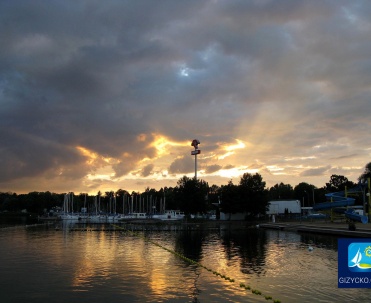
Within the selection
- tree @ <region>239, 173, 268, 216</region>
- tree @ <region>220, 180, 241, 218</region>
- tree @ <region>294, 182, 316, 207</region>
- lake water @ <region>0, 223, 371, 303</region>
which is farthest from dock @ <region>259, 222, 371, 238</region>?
tree @ <region>294, 182, 316, 207</region>

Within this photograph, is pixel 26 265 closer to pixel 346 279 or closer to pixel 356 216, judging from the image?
pixel 346 279

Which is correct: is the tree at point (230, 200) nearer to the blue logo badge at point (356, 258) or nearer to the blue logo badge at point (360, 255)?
the blue logo badge at point (356, 258)

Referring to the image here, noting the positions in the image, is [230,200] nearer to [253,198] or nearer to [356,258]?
[253,198]

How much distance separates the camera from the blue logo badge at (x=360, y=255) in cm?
1158

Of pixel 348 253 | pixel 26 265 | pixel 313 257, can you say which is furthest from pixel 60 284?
pixel 313 257

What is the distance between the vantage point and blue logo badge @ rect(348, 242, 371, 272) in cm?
1158

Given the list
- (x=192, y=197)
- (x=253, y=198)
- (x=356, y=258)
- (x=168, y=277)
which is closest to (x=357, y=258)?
(x=356, y=258)

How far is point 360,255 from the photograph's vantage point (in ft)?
38.1

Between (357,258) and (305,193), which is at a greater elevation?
(357,258)

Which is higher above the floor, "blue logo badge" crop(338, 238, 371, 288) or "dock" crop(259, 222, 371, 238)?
"blue logo badge" crop(338, 238, 371, 288)

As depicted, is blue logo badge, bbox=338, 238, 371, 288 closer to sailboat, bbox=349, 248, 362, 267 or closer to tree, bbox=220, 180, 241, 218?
sailboat, bbox=349, 248, 362, 267

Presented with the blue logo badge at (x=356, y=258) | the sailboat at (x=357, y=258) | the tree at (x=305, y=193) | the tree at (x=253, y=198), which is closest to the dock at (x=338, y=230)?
the blue logo badge at (x=356, y=258)

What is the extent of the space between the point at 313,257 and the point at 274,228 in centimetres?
3981

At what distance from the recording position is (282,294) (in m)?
17.5
